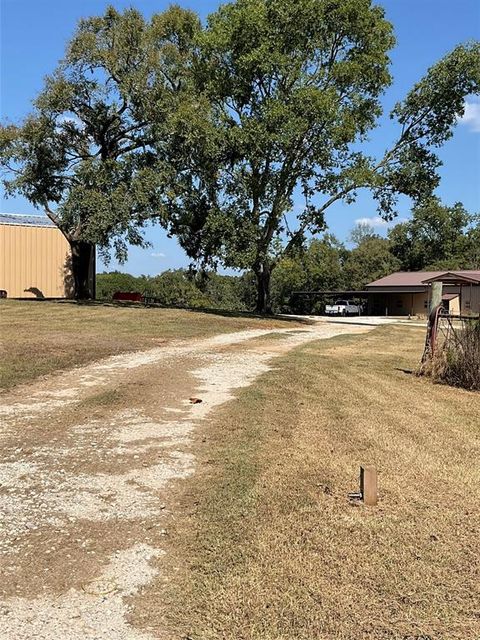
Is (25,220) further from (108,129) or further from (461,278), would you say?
(461,278)

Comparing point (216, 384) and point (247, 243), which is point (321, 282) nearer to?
point (247, 243)

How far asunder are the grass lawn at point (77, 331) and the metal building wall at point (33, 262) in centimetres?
913

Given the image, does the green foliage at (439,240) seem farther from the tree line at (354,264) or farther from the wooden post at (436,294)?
the wooden post at (436,294)

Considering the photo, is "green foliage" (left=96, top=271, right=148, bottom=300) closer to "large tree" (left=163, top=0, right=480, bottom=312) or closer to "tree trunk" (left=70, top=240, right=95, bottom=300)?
"tree trunk" (left=70, top=240, right=95, bottom=300)

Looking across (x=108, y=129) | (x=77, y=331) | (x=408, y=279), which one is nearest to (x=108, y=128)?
(x=108, y=129)

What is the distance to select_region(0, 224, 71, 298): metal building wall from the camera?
104ft

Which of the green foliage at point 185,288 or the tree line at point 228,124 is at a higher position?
the tree line at point 228,124

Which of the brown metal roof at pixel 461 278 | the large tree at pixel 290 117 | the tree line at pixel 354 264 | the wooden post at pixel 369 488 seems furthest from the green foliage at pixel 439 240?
the wooden post at pixel 369 488

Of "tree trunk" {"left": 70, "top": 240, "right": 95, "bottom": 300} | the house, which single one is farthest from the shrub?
the house

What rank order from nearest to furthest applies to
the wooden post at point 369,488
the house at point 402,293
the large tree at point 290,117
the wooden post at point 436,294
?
1. the wooden post at point 369,488
2. the wooden post at point 436,294
3. the large tree at point 290,117
4. the house at point 402,293

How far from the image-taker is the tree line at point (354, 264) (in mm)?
59719

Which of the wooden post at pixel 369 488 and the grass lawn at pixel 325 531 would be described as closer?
the grass lawn at pixel 325 531

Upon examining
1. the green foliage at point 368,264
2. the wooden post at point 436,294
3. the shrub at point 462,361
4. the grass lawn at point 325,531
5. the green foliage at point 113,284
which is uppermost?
the green foliage at point 368,264

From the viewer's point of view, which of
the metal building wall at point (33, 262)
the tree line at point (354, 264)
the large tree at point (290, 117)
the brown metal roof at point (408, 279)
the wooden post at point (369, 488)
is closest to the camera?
the wooden post at point (369, 488)
